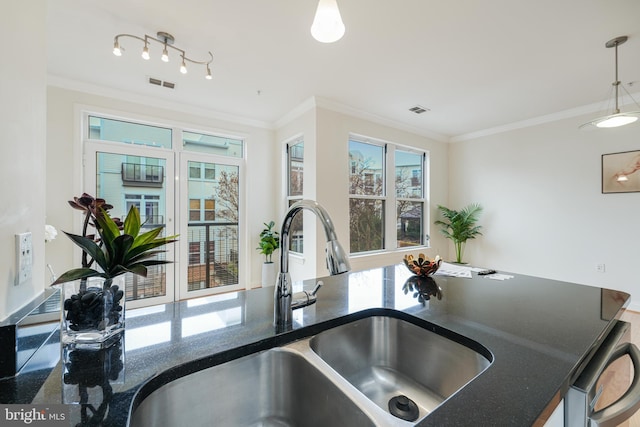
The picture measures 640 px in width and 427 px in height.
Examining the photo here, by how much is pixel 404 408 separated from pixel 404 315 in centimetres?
28

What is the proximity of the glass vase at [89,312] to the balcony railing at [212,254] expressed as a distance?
323 cm

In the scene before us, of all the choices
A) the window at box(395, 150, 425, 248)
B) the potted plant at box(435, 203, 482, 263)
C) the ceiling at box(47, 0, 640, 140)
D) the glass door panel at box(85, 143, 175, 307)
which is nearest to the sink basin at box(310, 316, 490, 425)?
the ceiling at box(47, 0, 640, 140)

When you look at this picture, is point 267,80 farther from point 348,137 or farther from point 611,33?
point 611,33

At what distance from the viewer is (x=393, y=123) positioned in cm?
427

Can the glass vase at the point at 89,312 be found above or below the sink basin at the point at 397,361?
above

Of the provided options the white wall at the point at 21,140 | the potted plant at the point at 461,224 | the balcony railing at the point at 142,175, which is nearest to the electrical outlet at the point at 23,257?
the white wall at the point at 21,140

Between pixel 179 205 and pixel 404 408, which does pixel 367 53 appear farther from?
pixel 179 205

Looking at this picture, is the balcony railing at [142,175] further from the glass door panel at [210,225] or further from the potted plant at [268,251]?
the potted plant at [268,251]

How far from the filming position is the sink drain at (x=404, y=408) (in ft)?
2.55

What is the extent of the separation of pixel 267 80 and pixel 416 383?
Answer: 3.06 metres

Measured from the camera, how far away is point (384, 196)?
435 centimetres

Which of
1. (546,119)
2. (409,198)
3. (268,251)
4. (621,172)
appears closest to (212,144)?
(268,251)

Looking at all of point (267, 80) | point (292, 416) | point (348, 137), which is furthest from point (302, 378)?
point (348, 137)

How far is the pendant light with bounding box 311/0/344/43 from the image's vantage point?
1.05 m
